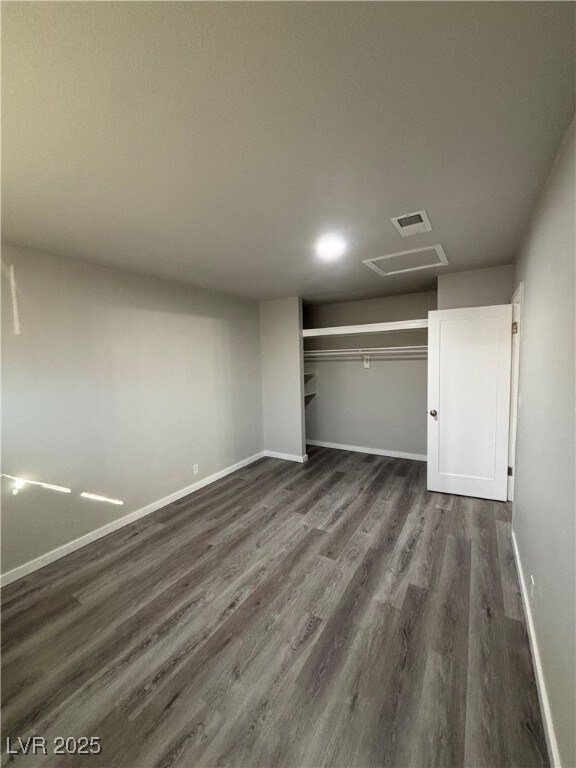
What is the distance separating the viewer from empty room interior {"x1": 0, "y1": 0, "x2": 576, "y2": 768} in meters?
0.93

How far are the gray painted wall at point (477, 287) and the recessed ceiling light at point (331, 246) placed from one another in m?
1.48

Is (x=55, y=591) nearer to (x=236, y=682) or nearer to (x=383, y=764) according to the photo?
(x=236, y=682)

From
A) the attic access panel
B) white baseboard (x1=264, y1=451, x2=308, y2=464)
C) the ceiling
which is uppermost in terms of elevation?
the attic access panel

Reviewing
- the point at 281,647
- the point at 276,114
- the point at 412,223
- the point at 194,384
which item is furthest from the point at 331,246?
the point at 281,647

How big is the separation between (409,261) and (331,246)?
905 mm

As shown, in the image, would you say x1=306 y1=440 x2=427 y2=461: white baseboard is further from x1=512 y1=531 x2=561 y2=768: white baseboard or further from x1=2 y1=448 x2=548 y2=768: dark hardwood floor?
x1=512 y1=531 x2=561 y2=768: white baseboard

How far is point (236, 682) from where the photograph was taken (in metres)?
1.45

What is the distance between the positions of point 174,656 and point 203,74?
254 cm

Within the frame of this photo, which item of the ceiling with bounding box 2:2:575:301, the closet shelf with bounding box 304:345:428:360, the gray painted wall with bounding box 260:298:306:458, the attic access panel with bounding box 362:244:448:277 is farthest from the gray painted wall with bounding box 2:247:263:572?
the attic access panel with bounding box 362:244:448:277

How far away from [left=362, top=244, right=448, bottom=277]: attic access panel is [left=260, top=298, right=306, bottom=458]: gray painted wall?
1566 millimetres

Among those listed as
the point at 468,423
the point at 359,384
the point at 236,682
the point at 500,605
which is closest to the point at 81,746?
the point at 236,682

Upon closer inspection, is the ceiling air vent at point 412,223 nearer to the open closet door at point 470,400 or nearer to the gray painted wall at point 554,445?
the gray painted wall at point 554,445

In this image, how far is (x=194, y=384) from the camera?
3.65 m

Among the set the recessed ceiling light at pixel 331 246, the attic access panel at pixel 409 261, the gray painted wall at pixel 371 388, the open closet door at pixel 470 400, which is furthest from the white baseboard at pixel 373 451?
the recessed ceiling light at pixel 331 246
